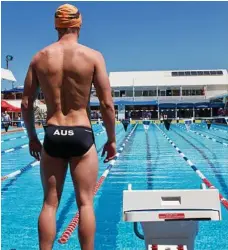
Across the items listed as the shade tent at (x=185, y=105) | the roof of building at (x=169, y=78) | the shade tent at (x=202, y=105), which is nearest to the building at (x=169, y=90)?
the roof of building at (x=169, y=78)

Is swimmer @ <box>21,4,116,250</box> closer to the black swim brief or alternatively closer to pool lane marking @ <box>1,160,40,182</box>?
the black swim brief

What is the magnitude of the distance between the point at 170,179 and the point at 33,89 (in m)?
4.82

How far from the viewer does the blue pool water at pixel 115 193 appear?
153 inches

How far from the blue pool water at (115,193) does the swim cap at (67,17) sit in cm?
178

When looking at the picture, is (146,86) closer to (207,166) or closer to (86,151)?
(207,166)

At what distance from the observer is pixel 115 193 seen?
6051 millimetres

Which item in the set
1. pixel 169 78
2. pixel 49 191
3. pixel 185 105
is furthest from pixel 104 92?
pixel 169 78

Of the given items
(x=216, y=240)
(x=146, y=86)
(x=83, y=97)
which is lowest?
(x=216, y=240)

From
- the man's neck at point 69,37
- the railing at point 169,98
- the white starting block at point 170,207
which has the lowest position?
the white starting block at point 170,207

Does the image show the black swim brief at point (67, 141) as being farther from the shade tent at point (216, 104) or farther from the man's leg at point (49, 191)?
the shade tent at point (216, 104)

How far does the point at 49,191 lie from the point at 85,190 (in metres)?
0.20

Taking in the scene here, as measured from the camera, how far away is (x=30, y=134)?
2723 mm

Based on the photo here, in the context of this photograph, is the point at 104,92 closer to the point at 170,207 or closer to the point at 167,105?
the point at 170,207

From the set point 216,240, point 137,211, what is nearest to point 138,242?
point 216,240
